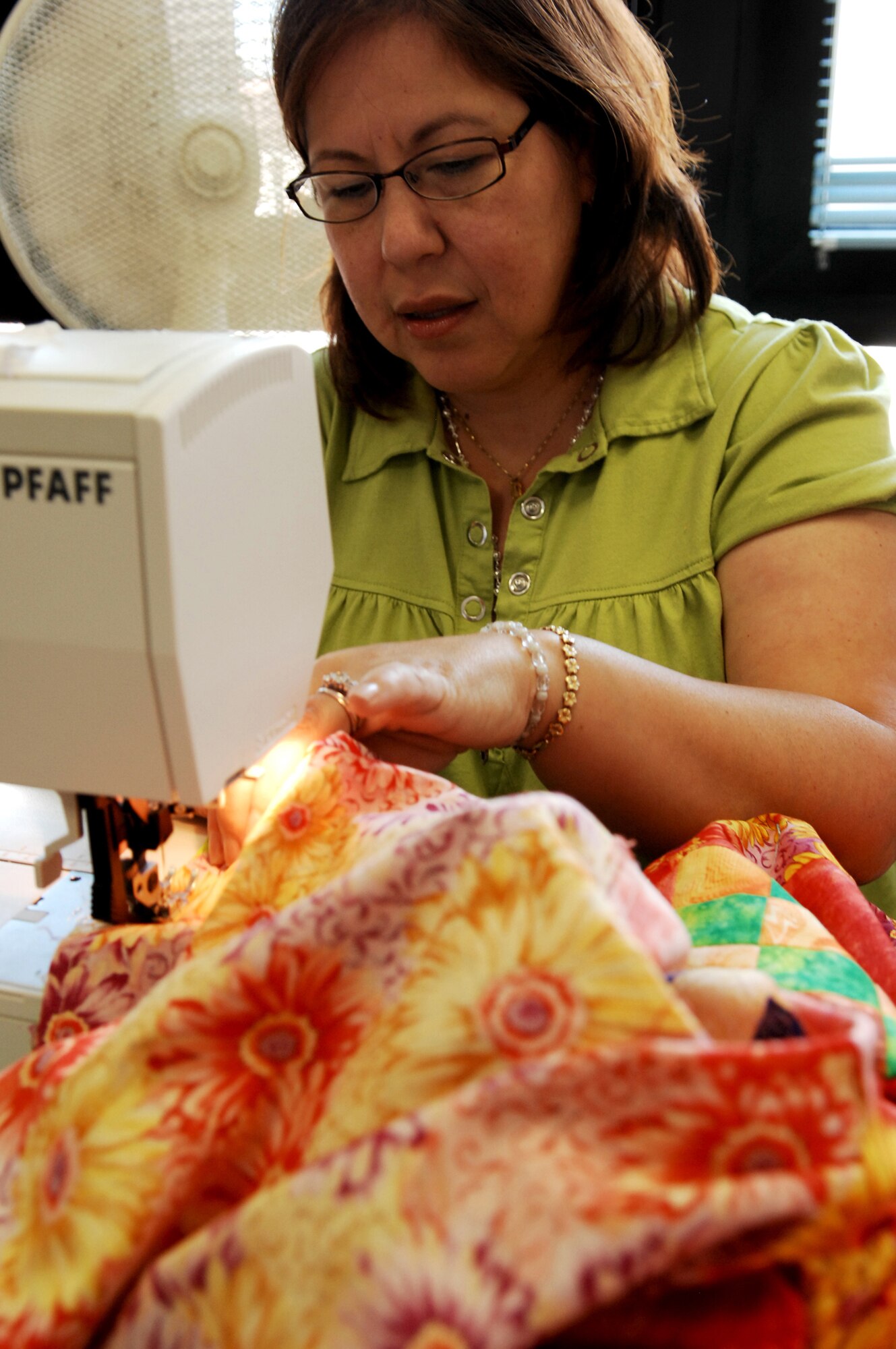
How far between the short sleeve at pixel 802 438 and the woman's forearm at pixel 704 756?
24 cm

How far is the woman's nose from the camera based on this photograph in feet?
4.24

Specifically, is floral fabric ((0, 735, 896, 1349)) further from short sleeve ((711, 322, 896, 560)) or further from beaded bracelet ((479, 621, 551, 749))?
short sleeve ((711, 322, 896, 560))

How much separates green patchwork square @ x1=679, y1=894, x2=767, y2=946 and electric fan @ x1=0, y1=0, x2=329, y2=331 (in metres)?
1.09

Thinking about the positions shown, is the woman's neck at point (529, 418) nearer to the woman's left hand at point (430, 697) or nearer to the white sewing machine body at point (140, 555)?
the woman's left hand at point (430, 697)

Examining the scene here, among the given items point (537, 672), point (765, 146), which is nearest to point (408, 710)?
point (537, 672)

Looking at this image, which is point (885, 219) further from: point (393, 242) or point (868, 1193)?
point (868, 1193)

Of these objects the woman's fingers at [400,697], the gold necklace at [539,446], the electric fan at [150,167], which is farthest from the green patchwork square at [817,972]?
the electric fan at [150,167]

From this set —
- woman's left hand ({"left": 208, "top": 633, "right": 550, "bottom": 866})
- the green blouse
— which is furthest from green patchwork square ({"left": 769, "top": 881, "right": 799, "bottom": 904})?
the green blouse

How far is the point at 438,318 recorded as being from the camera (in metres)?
1.39

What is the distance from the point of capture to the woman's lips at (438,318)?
1377 millimetres

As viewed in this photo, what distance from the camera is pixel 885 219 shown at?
2.31 metres

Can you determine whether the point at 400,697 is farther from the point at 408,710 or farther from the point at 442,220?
the point at 442,220

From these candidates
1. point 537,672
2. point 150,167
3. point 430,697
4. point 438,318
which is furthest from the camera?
point 150,167

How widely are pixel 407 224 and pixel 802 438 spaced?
51cm
